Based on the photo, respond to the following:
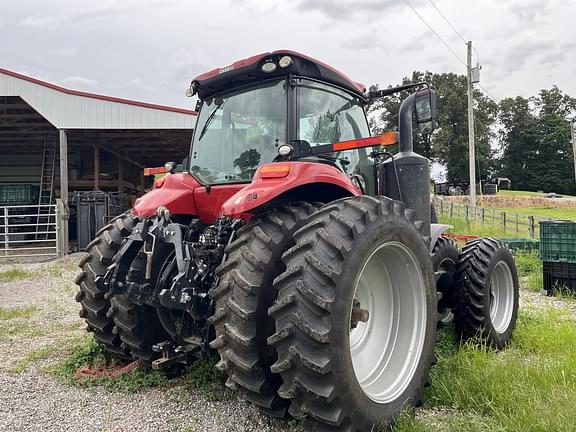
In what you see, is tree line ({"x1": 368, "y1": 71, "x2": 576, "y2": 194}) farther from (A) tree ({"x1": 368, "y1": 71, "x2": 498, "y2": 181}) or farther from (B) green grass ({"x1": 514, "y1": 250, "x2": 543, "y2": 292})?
(B) green grass ({"x1": 514, "y1": 250, "x2": 543, "y2": 292})

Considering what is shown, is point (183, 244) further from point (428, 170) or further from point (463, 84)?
point (463, 84)

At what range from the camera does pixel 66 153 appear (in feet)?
42.2

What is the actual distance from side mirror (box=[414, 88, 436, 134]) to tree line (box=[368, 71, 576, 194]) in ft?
129

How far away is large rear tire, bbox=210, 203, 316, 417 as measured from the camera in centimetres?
243

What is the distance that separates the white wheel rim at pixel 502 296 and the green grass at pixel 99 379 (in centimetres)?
299

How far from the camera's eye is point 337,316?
232 cm

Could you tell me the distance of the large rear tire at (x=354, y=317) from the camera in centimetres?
227

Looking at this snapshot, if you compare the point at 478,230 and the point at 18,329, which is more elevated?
the point at 478,230

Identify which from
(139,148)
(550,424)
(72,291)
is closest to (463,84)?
(139,148)

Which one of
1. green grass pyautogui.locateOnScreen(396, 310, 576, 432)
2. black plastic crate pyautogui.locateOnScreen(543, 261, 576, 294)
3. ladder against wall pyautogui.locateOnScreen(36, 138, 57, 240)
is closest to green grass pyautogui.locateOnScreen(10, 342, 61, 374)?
green grass pyautogui.locateOnScreen(396, 310, 576, 432)

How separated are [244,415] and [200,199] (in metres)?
1.57

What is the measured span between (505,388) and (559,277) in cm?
445

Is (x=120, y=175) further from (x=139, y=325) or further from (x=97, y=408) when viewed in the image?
(x=97, y=408)

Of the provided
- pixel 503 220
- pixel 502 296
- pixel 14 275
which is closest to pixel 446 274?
pixel 502 296
